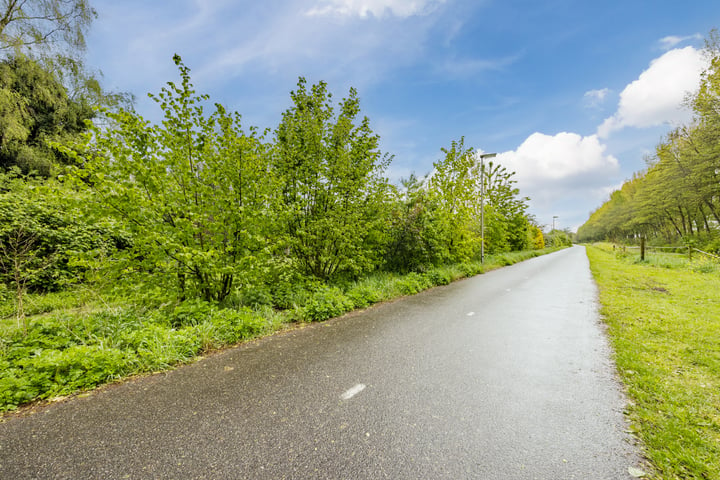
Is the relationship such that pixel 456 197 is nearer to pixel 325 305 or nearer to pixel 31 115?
pixel 325 305

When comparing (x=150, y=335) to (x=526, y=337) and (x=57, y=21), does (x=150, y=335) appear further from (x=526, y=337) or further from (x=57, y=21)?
(x=57, y=21)

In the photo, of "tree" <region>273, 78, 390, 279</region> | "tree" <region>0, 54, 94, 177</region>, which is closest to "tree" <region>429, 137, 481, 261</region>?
"tree" <region>273, 78, 390, 279</region>

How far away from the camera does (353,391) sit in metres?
2.69

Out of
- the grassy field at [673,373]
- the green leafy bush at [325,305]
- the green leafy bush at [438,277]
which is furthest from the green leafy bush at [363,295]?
the grassy field at [673,373]

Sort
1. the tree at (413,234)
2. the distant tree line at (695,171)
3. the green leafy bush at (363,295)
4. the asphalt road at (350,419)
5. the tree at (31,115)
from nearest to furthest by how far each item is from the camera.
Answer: the asphalt road at (350,419) → the green leafy bush at (363,295) → the tree at (413,234) → the tree at (31,115) → the distant tree line at (695,171)

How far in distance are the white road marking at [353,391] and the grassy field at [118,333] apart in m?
2.09

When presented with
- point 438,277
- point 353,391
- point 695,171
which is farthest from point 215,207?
point 695,171

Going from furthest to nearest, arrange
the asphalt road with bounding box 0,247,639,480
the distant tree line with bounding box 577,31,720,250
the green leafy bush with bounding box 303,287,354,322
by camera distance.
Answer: the distant tree line with bounding box 577,31,720,250, the green leafy bush with bounding box 303,287,354,322, the asphalt road with bounding box 0,247,639,480

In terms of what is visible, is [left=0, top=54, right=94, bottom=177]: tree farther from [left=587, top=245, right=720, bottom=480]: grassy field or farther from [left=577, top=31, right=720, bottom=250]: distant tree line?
[left=577, top=31, right=720, bottom=250]: distant tree line

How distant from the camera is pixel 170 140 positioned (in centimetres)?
415

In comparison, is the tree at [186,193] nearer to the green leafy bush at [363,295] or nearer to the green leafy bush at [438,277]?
the green leafy bush at [363,295]

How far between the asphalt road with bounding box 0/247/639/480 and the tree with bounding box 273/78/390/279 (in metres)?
2.82

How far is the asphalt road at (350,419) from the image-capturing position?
5.88ft

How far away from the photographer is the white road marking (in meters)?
2.59
